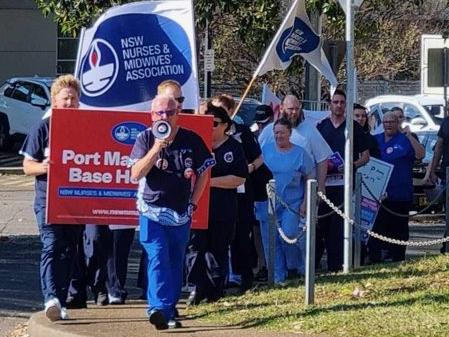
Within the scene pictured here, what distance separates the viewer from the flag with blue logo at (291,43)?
1233 centimetres

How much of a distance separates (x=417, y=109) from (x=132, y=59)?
1544cm

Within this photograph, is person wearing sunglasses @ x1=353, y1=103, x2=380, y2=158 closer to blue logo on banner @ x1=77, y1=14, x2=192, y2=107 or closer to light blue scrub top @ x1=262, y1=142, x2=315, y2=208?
light blue scrub top @ x1=262, y1=142, x2=315, y2=208

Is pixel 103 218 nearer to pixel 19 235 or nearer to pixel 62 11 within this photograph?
pixel 19 235

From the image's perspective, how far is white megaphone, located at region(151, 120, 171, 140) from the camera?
28.0 feet

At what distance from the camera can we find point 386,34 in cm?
3975

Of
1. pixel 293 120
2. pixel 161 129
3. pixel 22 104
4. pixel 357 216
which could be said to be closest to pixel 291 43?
pixel 293 120

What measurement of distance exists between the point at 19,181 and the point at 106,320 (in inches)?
752

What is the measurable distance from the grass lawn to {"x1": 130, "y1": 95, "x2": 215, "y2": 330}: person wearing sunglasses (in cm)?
71

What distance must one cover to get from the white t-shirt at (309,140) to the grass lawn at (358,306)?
1.20 m

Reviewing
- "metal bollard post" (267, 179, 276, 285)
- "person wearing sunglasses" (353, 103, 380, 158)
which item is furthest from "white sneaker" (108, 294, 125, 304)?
"person wearing sunglasses" (353, 103, 380, 158)

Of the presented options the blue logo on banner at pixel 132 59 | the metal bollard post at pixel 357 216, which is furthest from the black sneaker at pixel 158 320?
the metal bollard post at pixel 357 216

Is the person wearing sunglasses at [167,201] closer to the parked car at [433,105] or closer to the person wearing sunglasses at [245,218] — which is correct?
the person wearing sunglasses at [245,218]

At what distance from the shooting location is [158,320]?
355 inches

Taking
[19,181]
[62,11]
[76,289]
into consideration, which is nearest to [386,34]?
[19,181]
